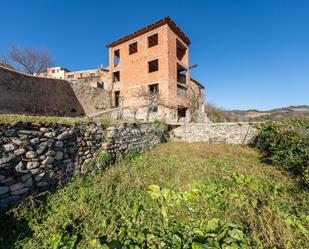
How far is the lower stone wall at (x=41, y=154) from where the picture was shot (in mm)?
2865

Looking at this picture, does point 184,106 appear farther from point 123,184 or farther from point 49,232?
point 49,232

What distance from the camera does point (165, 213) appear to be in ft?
10.3

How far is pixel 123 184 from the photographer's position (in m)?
4.07

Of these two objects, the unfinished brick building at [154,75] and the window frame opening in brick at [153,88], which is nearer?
the unfinished brick building at [154,75]

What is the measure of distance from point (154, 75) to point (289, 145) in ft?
42.1

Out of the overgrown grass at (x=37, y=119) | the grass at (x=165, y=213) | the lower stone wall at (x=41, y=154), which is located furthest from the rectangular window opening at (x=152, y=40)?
the grass at (x=165, y=213)

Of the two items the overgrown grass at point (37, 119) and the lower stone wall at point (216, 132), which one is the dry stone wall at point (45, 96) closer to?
the overgrown grass at point (37, 119)

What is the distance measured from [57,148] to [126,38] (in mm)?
17337

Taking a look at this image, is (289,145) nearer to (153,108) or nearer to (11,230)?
(11,230)

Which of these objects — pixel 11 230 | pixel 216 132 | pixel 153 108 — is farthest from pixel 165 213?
pixel 153 108

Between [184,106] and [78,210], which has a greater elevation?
[184,106]

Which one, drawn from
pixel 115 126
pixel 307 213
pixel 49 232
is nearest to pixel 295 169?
pixel 307 213

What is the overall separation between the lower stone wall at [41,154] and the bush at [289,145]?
6.55 meters

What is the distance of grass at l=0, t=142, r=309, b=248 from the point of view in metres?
2.47
